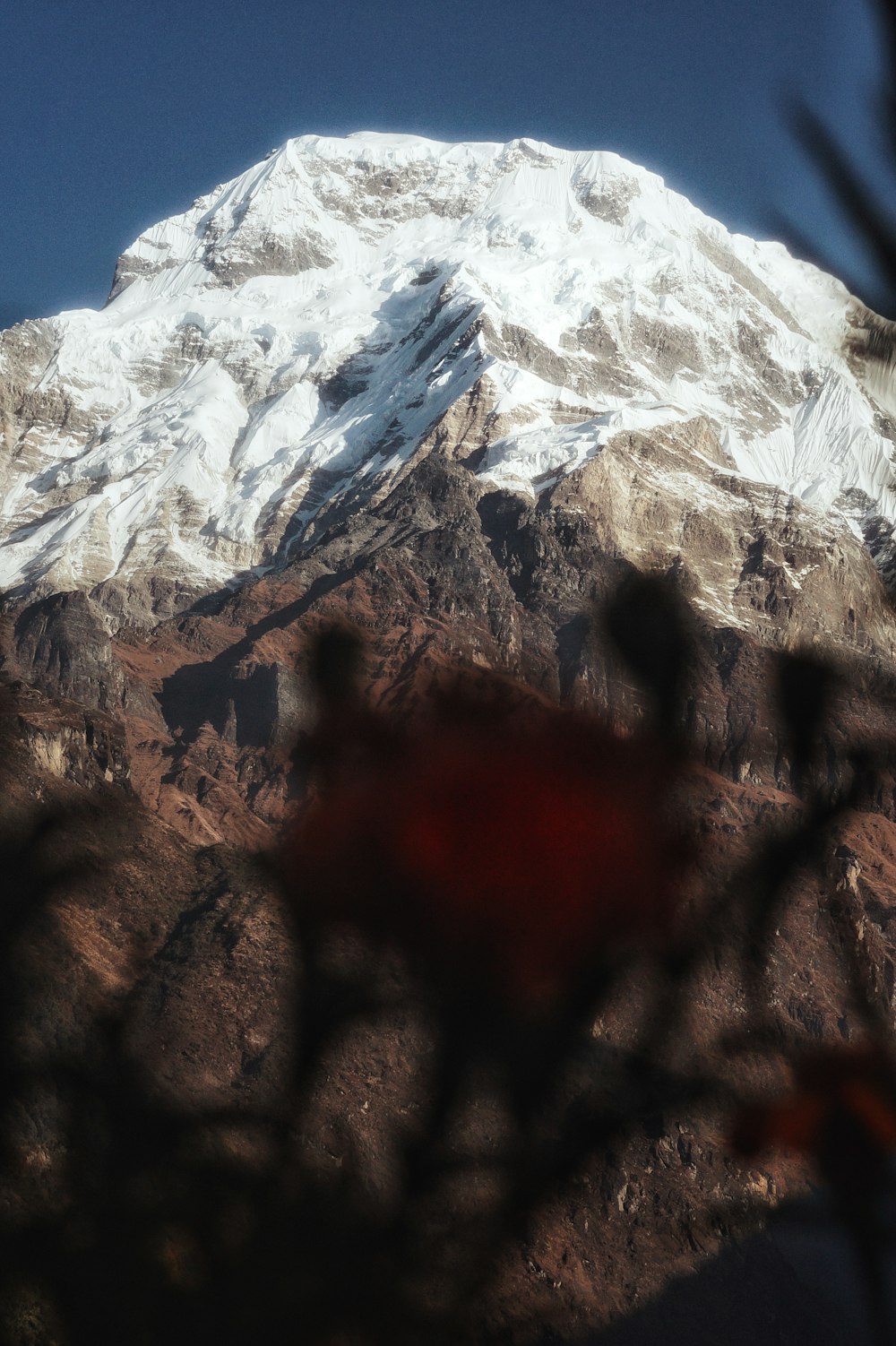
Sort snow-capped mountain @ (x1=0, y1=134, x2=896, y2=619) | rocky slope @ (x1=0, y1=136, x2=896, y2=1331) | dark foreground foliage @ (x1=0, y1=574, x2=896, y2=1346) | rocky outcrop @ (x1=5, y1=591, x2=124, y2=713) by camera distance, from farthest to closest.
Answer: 1. snow-capped mountain @ (x1=0, y1=134, x2=896, y2=619)
2. rocky outcrop @ (x1=5, y1=591, x2=124, y2=713)
3. rocky slope @ (x1=0, y1=136, x2=896, y2=1331)
4. dark foreground foliage @ (x1=0, y1=574, x2=896, y2=1346)

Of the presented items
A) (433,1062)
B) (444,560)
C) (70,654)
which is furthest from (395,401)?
(433,1062)

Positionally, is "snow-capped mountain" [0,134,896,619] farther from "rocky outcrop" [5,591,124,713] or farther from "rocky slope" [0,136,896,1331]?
"rocky outcrop" [5,591,124,713]

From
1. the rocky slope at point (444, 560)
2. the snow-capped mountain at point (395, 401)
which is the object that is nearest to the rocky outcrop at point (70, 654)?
the rocky slope at point (444, 560)

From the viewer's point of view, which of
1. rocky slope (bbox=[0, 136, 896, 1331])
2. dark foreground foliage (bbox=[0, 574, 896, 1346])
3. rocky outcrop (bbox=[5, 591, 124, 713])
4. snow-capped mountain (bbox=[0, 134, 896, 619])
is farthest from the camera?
snow-capped mountain (bbox=[0, 134, 896, 619])

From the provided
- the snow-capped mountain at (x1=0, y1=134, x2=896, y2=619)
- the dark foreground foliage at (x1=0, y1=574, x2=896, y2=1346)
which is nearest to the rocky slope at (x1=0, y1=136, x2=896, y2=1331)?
the snow-capped mountain at (x1=0, y1=134, x2=896, y2=619)

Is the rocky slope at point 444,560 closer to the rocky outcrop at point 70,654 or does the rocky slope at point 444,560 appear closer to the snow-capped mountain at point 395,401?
the rocky outcrop at point 70,654

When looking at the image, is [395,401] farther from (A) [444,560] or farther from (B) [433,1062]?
(B) [433,1062]
